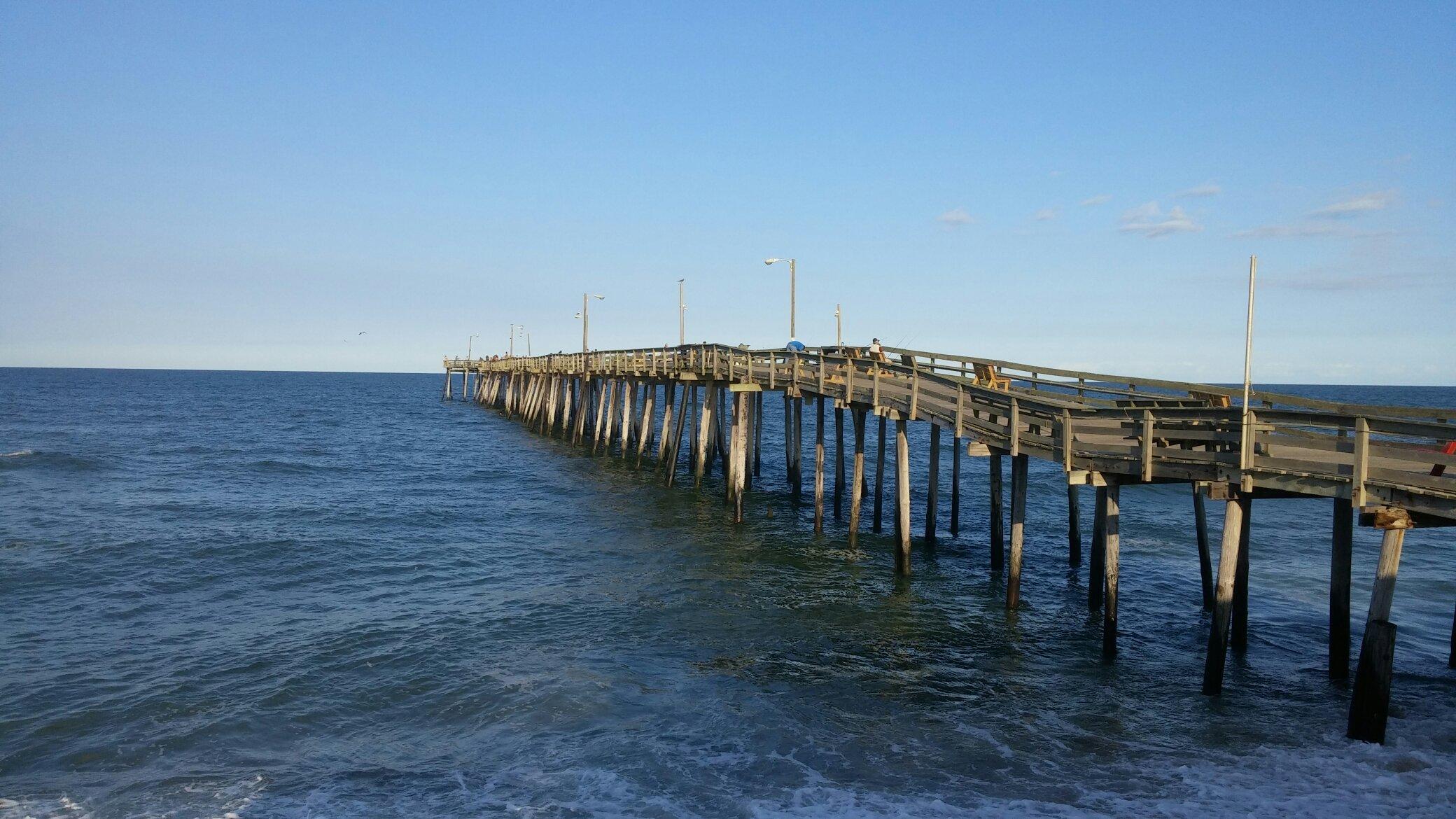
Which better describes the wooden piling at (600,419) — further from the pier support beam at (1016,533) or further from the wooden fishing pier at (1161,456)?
the pier support beam at (1016,533)

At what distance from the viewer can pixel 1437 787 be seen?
935 cm

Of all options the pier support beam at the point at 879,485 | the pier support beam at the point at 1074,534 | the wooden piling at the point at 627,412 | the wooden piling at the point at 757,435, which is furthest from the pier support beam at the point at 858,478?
the wooden piling at the point at 627,412

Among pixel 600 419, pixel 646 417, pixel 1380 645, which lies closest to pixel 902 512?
pixel 1380 645

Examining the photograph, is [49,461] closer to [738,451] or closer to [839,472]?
[738,451]

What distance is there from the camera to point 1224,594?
1151 cm

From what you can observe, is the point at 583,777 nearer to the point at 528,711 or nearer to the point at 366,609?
the point at 528,711

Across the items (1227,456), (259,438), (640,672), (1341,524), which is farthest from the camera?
(259,438)

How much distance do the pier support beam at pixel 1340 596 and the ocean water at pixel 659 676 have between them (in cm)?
34

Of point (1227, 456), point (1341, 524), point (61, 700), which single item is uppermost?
point (1227, 456)

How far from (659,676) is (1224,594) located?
7.19 metres

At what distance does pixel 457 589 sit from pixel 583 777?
9.00 meters

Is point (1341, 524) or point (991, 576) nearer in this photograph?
point (1341, 524)

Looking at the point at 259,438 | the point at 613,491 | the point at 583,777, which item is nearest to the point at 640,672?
the point at 583,777

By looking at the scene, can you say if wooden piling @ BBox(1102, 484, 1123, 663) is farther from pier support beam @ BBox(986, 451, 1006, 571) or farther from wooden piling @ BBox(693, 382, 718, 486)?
wooden piling @ BBox(693, 382, 718, 486)
